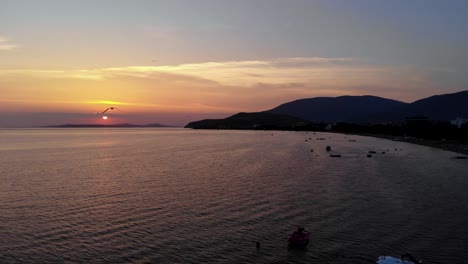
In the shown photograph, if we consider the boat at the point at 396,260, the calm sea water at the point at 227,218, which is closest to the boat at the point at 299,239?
the calm sea water at the point at 227,218

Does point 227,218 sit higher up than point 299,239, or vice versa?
point 299,239

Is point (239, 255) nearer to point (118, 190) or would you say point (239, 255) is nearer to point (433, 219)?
point (433, 219)

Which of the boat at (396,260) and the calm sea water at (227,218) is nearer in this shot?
the boat at (396,260)

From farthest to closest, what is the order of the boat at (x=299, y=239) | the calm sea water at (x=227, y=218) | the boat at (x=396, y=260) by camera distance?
1. the boat at (x=299, y=239)
2. the calm sea water at (x=227, y=218)
3. the boat at (x=396, y=260)

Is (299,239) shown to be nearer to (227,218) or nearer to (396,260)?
(396,260)

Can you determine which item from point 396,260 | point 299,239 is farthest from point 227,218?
point 396,260

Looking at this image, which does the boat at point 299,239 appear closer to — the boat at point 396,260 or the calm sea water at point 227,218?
the calm sea water at point 227,218

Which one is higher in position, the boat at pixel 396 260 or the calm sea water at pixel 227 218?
the boat at pixel 396 260

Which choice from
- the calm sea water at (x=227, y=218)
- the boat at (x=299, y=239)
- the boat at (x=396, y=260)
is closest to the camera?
the boat at (x=396, y=260)

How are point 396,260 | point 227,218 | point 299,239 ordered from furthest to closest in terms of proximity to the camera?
point 227,218, point 299,239, point 396,260

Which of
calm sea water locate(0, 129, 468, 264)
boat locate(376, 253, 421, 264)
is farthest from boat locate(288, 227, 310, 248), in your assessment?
boat locate(376, 253, 421, 264)

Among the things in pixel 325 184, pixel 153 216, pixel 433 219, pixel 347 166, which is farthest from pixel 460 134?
pixel 153 216

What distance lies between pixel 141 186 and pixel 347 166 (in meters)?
39.3

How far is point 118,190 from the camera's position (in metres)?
45.0
